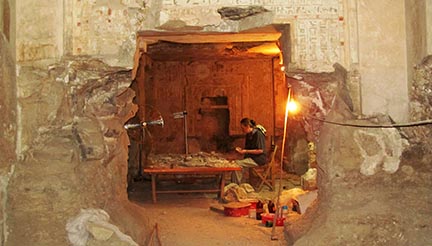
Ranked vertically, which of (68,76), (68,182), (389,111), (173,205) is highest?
(68,76)

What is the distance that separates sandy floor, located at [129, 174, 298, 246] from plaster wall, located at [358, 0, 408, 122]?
1794mm

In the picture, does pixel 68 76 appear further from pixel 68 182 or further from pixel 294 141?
pixel 294 141

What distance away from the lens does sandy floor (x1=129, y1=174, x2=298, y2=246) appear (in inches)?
214

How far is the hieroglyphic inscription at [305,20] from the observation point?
4.42 meters

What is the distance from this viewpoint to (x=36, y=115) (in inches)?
171

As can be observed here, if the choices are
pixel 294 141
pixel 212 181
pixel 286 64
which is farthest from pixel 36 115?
pixel 294 141

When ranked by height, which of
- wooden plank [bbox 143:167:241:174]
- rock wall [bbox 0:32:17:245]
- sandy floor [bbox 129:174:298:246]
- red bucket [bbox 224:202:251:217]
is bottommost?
sandy floor [bbox 129:174:298:246]

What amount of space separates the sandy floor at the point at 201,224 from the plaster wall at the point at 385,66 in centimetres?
179

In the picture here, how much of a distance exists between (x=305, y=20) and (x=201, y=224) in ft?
10.1

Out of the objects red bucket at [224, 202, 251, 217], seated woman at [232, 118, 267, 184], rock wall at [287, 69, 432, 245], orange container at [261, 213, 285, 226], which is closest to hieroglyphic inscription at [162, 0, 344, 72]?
rock wall at [287, 69, 432, 245]

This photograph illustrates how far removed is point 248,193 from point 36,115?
445 centimetres

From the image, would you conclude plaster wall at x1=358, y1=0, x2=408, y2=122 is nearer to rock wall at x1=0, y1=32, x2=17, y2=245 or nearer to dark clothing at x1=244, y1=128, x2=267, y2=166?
rock wall at x1=0, y1=32, x2=17, y2=245

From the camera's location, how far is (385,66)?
4.44m


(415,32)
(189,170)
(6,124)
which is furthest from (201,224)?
(415,32)
